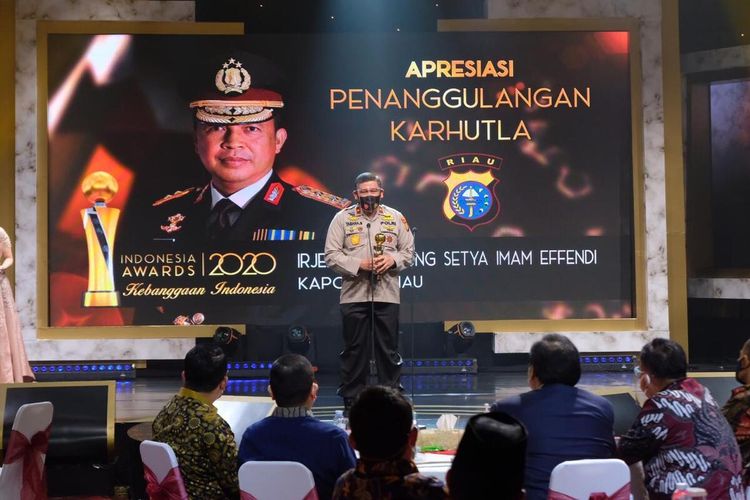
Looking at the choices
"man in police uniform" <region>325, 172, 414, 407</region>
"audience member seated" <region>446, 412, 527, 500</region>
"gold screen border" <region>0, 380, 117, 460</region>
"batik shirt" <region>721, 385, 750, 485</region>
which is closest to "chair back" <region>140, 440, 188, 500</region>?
"audience member seated" <region>446, 412, 527, 500</region>

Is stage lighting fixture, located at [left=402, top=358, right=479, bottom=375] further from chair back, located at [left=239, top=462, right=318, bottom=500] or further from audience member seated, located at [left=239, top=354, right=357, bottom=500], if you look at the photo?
chair back, located at [left=239, top=462, right=318, bottom=500]

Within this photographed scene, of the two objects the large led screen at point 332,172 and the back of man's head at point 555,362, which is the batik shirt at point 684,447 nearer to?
the back of man's head at point 555,362

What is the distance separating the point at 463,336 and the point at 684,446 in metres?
5.78

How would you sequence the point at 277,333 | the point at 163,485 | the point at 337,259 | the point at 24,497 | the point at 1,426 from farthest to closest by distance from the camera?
the point at 277,333 < the point at 337,259 < the point at 1,426 < the point at 24,497 < the point at 163,485

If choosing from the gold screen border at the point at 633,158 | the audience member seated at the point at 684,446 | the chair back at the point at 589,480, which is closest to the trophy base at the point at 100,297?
the gold screen border at the point at 633,158

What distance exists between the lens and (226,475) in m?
3.56

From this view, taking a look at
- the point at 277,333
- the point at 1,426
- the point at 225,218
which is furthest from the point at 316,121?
the point at 1,426

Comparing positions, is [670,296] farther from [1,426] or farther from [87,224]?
[1,426]

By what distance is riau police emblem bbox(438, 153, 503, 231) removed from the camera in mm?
9562

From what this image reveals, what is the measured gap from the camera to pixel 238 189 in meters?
9.52

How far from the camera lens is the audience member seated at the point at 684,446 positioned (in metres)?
3.46

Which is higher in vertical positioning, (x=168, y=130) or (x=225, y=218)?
(x=168, y=130)

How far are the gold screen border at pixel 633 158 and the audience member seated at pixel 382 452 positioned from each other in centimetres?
687

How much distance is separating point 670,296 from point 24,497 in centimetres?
679
